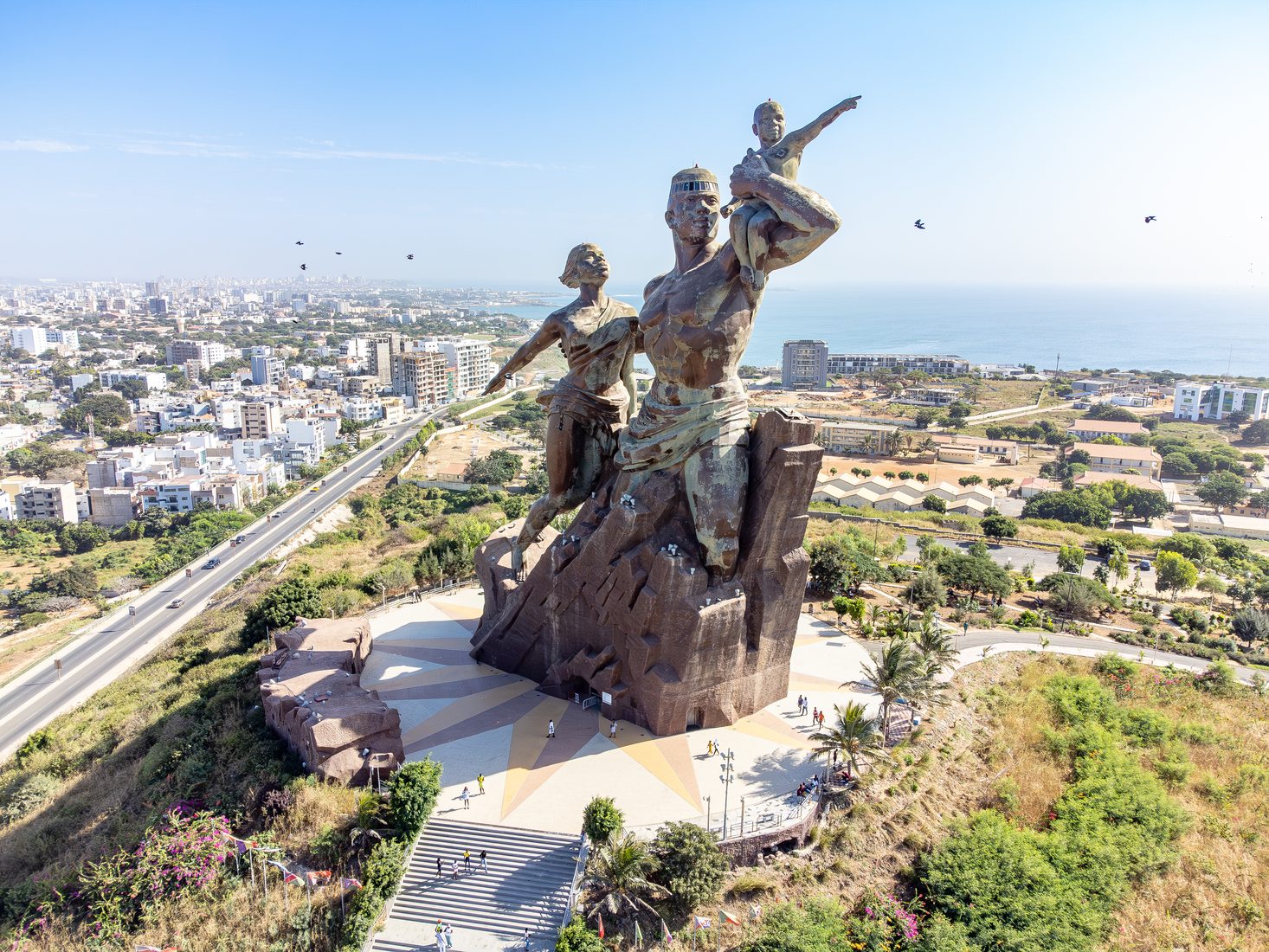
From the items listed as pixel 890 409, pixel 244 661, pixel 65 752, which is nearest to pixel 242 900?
pixel 244 661

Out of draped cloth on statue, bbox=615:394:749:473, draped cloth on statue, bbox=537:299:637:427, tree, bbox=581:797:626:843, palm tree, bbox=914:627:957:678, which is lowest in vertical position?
tree, bbox=581:797:626:843

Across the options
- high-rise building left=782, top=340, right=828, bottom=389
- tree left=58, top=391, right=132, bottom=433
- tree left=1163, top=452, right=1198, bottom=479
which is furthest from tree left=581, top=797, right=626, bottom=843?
high-rise building left=782, top=340, right=828, bottom=389

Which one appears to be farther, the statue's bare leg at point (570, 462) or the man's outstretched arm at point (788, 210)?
the statue's bare leg at point (570, 462)

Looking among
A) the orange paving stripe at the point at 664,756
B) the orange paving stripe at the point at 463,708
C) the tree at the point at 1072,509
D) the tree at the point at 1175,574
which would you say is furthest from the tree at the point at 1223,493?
the orange paving stripe at the point at 463,708

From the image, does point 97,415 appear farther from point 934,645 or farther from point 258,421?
point 934,645

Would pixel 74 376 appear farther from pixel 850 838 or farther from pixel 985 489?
pixel 850 838

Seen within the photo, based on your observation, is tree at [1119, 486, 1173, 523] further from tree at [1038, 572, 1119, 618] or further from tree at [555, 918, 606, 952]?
tree at [555, 918, 606, 952]

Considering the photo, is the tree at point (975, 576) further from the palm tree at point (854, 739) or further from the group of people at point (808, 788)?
the group of people at point (808, 788)
